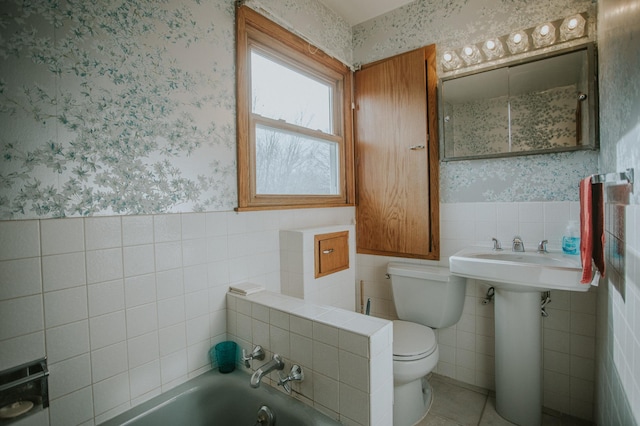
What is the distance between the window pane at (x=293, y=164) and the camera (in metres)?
1.89

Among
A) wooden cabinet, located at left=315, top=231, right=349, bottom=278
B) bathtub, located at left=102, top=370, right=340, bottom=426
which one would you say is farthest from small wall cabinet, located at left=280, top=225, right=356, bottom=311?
bathtub, located at left=102, top=370, right=340, bottom=426

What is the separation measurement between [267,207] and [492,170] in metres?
1.44

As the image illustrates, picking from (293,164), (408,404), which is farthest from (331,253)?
(408,404)

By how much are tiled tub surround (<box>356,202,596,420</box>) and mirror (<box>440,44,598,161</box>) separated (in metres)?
0.36

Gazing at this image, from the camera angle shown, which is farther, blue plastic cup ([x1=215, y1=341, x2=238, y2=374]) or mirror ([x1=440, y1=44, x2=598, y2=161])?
mirror ([x1=440, y1=44, x2=598, y2=161])

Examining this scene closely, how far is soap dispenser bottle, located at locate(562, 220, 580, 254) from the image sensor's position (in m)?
1.68

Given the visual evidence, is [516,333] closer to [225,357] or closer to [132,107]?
[225,357]

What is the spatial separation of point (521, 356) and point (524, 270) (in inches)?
22.3

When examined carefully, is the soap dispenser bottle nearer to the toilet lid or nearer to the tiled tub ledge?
the toilet lid

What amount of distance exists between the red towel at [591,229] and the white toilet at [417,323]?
760 millimetres

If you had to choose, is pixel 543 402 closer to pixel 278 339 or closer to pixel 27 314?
pixel 278 339

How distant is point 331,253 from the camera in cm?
204

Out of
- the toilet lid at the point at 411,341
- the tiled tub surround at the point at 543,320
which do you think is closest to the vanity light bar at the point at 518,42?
the tiled tub surround at the point at 543,320

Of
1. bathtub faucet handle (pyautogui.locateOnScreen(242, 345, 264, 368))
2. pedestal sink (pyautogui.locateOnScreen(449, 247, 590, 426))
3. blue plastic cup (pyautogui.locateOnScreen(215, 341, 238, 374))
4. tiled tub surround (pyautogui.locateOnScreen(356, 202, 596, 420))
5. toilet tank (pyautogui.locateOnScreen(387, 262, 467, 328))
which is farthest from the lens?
toilet tank (pyautogui.locateOnScreen(387, 262, 467, 328))
